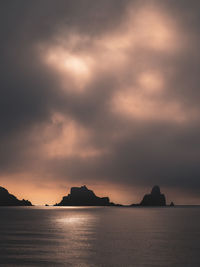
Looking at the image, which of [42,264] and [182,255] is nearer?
[42,264]

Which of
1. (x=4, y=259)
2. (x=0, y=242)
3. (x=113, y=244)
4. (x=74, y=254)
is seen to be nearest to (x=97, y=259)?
(x=74, y=254)

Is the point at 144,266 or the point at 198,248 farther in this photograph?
the point at 198,248

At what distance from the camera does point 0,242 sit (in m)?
70.4

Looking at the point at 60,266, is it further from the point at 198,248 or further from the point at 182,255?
the point at 198,248

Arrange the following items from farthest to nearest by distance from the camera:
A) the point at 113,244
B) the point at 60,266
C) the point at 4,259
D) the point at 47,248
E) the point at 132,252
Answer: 1. the point at 113,244
2. the point at 47,248
3. the point at 132,252
4. the point at 4,259
5. the point at 60,266

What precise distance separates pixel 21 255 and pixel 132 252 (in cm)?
1865

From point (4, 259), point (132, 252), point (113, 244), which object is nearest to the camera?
point (4, 259)

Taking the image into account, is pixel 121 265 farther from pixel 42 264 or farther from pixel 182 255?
pixel 182 255

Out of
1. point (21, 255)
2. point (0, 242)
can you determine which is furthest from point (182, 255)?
point (0, 242)

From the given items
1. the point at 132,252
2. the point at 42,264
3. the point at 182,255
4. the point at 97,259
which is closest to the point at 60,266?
the point at 42,264

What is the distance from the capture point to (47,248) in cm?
6159

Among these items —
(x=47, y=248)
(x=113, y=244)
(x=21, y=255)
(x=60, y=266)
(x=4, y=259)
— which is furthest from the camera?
(x=113, y=244)

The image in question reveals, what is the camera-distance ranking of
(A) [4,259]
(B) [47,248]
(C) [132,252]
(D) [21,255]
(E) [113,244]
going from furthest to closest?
(E) [113,244]
(B) [47,248]
(C) [132,252]
(D) [21,255]
(A) [4,259]

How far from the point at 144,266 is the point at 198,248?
23.1 metres
